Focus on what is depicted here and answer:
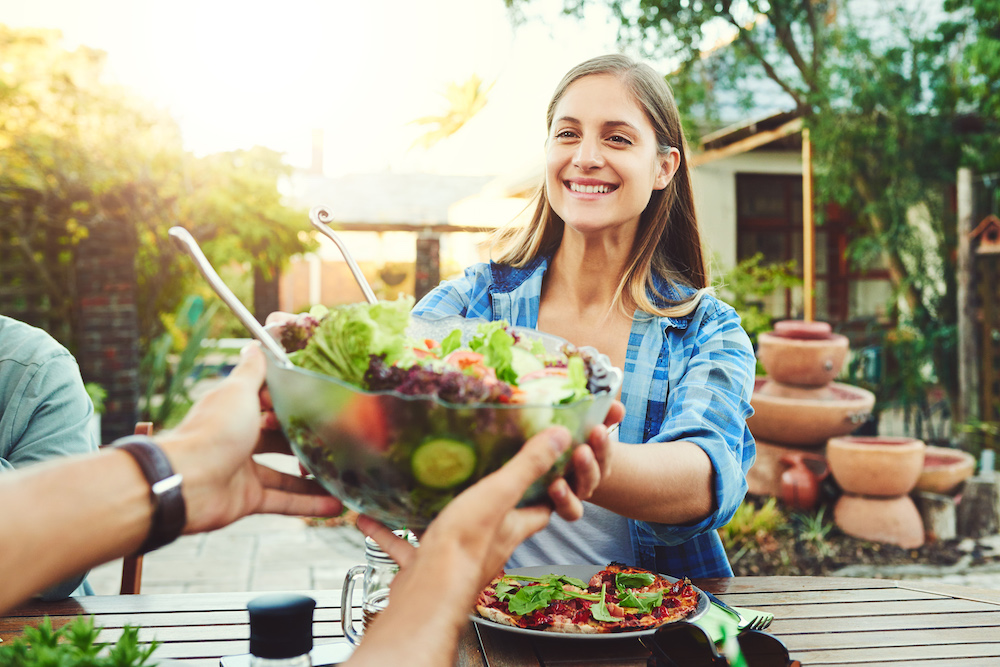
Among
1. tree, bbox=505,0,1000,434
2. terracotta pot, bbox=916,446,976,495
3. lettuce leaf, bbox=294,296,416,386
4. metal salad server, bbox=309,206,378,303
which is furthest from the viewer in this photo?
tree, bbox=505,0,1000,434

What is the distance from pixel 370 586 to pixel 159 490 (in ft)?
1.62

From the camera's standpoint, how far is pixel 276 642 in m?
0.89

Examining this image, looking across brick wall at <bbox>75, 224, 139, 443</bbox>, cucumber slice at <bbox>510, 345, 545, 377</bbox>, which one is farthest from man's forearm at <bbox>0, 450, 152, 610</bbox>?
brick wall at <bbox>75, 224, 139, 443</bbox>

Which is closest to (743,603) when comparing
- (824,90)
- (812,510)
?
(812,510)

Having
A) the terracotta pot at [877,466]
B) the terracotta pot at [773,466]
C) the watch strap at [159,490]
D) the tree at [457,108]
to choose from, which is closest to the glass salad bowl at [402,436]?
the watch strap at [159,490]

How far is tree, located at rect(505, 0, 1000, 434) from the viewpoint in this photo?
5.64m

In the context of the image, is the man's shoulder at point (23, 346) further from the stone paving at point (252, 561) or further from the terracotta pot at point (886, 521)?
the terracotta pot at point (886, 521)

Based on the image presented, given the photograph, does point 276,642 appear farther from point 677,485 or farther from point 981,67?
point 981,67

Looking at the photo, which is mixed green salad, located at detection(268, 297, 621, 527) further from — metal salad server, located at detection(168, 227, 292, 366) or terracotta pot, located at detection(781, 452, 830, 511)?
terracotta pot, located at detection(781, 452, 830, 511)

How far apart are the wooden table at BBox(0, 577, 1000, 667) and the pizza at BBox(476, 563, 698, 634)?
0.05m

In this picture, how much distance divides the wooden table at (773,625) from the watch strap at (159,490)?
471 millimetres

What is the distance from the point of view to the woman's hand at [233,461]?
2.72 feet

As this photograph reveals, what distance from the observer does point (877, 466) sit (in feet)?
13.6

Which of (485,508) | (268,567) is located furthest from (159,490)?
(268,567)
